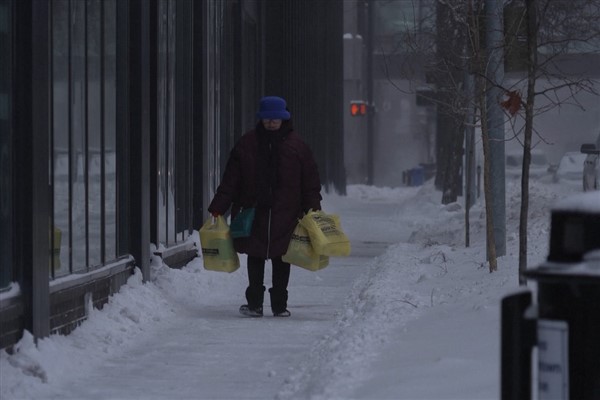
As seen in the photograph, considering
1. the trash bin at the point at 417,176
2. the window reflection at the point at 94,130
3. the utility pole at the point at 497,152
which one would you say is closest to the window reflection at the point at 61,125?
the window reflection at the point at 94,130

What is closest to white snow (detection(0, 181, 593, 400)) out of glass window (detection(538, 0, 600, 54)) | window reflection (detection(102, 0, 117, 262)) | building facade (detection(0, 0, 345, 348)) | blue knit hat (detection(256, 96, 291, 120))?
building facade (detection(0, 0, 345, 348))

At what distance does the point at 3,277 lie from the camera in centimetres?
805

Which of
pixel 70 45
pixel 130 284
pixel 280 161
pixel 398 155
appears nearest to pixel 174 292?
pixel 130 284

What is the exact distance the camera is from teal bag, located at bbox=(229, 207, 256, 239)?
11109 mm

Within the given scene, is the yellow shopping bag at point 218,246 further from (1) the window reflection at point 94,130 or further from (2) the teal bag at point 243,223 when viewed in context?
(1) the window reflection at point 94,130

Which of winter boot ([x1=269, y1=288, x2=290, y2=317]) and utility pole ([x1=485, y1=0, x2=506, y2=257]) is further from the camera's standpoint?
utility pole ([x1=485, y1=0, x2=506, y2=257])

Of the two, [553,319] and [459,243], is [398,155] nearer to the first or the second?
[459,243]

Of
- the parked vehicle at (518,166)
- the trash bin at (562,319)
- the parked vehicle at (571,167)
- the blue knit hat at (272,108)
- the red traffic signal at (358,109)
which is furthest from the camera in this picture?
the red traffic signal at (358,109)

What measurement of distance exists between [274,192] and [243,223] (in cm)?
34

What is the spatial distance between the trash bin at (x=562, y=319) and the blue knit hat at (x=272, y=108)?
23.6ft

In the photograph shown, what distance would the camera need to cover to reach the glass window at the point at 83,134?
9.37 meters

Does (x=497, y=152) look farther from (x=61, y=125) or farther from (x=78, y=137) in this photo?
(x=61, y=125)

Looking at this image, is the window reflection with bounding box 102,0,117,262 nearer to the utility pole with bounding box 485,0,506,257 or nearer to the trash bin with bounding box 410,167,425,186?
the utility pole with bounding box 485,0,506,257

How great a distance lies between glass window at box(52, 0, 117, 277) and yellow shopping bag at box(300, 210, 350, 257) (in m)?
1.55
